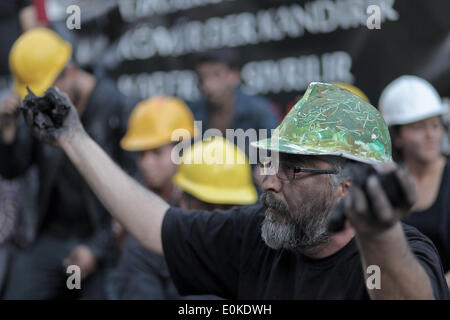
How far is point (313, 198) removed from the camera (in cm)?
238

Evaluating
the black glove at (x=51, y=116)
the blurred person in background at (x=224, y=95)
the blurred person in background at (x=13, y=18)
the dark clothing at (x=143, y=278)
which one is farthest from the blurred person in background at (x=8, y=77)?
the black glove at (x=51, y=116)

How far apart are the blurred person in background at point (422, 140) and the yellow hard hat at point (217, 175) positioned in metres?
1.03

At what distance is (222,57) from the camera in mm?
5328

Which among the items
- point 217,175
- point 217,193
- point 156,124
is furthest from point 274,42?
point 217,193

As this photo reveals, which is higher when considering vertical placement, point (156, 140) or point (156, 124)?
point (156, 124)

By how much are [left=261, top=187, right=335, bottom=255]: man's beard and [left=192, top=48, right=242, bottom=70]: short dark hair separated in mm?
3044

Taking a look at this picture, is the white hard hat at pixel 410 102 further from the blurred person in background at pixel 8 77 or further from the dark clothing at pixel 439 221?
the blurred person in background at pixel 8 77

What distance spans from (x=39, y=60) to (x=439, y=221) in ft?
10.6

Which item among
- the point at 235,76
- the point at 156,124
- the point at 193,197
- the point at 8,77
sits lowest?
the point at 193,197

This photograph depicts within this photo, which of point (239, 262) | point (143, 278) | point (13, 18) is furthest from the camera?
point (13, 18)

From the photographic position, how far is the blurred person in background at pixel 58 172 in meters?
4.81

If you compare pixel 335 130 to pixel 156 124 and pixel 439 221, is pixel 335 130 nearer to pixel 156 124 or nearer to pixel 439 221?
pixel 439 221

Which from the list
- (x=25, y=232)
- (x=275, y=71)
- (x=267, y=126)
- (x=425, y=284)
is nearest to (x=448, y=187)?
(x=267, y=126)

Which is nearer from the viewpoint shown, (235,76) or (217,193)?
(217,193)
